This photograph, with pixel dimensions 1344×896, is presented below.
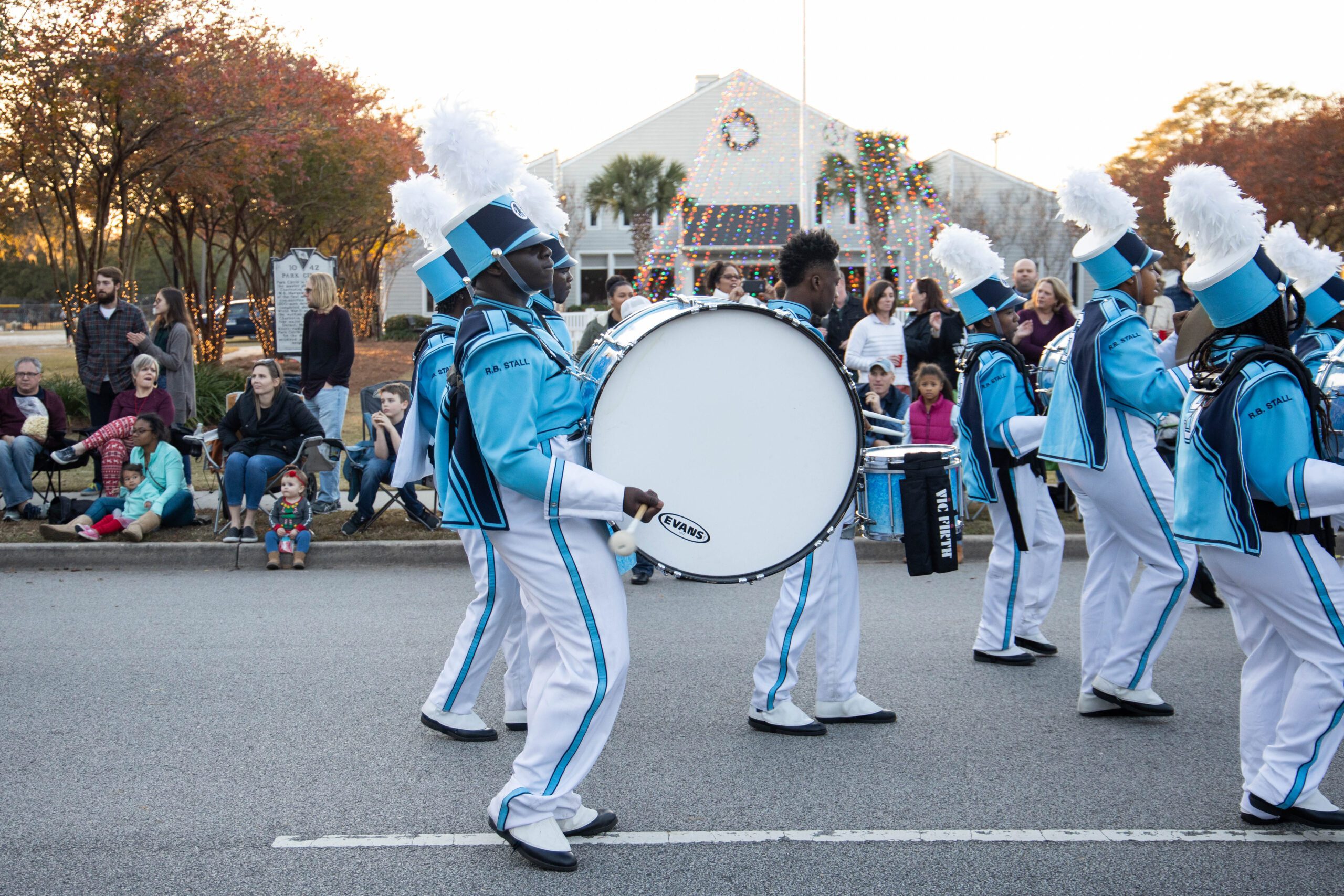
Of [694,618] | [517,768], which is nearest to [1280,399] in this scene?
[517,768]

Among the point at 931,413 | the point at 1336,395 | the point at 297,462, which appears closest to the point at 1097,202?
the point at 1336,395

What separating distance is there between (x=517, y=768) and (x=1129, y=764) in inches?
93.4

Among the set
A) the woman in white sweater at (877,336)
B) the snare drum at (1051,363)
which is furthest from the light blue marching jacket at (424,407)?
the woman in white sweater at (877,336)

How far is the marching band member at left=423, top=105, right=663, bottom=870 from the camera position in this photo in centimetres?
356

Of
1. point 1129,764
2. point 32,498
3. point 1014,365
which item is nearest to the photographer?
point 1129,764

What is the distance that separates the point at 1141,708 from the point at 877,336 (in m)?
A: 5.39

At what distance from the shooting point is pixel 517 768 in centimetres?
377

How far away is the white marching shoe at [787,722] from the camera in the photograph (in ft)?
16.5

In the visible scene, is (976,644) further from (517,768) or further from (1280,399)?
(517,768)

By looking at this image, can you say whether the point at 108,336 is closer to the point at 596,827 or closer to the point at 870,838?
the point at 596,827

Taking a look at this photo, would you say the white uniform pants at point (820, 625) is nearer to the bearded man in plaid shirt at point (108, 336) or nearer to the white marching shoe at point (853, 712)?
the white marching shoe at point (853, 712)

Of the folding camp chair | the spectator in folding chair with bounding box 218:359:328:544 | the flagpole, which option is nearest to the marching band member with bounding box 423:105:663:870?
the folding camp chair

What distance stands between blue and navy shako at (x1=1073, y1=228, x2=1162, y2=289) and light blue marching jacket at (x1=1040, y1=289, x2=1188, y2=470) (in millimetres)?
66

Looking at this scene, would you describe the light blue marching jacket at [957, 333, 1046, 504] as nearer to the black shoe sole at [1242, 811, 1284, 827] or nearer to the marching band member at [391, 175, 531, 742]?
the black shoe sole at [1242, 811, 1284, 827]
